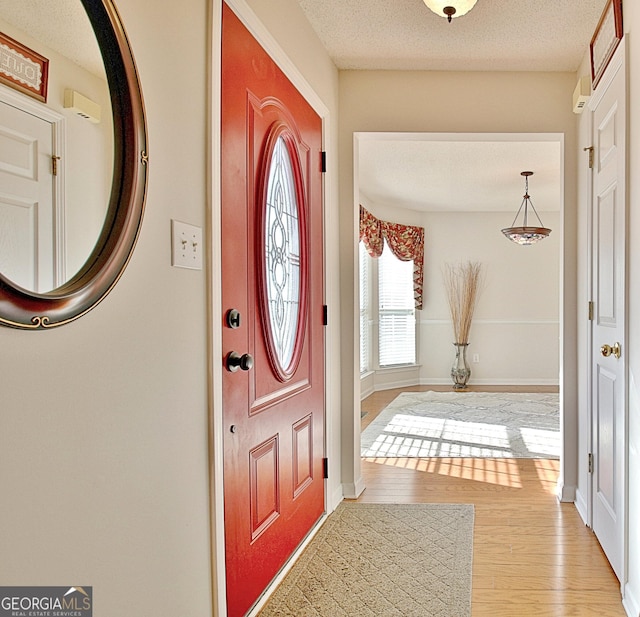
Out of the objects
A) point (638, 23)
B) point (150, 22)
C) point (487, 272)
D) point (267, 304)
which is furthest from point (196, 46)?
point (487, 272)

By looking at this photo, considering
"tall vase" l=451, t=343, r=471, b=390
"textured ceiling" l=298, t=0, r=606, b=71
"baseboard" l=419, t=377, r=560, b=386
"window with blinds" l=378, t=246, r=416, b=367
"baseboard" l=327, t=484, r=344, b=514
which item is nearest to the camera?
"textured ceiling" l=298, t=0, r=606, b=71

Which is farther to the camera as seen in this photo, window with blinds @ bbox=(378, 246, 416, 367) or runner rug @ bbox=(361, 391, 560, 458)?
window with blinds @ bbox=(378, 246, 416, 367)

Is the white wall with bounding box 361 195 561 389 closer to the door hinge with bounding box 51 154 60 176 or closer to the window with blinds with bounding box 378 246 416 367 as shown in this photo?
the window with blinds with bounding box 378 246 416 367

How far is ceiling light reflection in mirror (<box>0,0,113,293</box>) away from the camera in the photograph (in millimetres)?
924

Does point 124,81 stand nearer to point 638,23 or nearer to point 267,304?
point 267,304

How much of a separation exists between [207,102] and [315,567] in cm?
186

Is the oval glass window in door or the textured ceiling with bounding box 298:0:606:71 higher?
the textured ceiling with bounding box 298:0:606:71

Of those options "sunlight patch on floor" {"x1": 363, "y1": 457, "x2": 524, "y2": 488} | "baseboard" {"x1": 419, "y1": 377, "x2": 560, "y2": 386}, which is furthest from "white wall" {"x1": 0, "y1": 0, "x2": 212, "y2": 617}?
"baseboard" {"x1": 419, "y1": 377, "x2": 560, "y2": 386}

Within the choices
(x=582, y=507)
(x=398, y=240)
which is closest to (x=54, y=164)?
(x=582, y=507)

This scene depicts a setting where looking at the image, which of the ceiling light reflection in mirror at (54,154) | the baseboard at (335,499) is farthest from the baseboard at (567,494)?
the ceiling light reflection in mirror at (54,154)

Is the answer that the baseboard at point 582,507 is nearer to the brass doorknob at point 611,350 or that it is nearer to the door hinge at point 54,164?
the brass doorknob at point 611,350

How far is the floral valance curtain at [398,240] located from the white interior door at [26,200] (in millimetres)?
5785

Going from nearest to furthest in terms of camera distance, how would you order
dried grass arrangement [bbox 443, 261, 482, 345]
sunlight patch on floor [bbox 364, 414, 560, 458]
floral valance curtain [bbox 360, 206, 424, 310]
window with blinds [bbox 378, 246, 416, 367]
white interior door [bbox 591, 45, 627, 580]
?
white interior door [bbox 591, 45, 627, 580], sunlight patch on floor [bbox 364, 414, 560, 458], floral valance curtain [bbox 360, 206, 424, 310], window with blinds [bbox 378, 246, 416, 367], dried grass arrangement [bbox 443, 261, 482, 345]

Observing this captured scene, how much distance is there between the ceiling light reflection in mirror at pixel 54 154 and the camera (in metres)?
0.92
